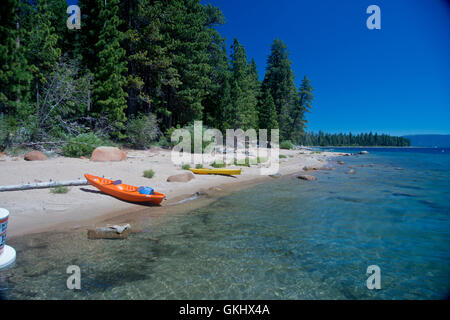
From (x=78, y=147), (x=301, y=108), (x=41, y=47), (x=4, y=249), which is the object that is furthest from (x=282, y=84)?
(x=4, y=249)

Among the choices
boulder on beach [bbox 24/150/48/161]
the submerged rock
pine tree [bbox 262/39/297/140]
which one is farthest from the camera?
pine tree [bbox 262/39/297/140]

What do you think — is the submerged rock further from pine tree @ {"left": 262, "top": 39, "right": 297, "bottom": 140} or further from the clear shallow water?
pine tree @ {"left": 262, "top": 39, "right": 297, "bottom": 140}

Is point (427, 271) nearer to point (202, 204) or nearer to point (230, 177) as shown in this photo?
point (202, 204)

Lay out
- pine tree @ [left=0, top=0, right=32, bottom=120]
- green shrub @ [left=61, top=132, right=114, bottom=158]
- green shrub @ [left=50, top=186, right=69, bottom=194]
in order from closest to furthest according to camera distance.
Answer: green shrub @ [left=50, top=186, right=69, bottom=194] < pine tree @ [left=0, top=0, right=32, bottom=120] < green shrub @ [left=61, top=132, right=114, bottom=158]

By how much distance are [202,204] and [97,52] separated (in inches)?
774

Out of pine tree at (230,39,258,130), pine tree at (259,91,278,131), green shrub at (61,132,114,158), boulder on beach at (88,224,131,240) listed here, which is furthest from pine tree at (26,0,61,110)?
pine tree at (259,91,278,131)

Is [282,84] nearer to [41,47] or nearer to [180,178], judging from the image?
[41,47]

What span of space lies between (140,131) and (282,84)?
43739 mm

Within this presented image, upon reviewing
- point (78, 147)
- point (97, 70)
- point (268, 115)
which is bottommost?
point (78, 147)

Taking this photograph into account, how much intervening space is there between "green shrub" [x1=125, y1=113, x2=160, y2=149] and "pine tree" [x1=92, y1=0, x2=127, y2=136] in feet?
4.77

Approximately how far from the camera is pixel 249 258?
550 centimetres

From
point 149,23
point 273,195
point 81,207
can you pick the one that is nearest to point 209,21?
point 149,23

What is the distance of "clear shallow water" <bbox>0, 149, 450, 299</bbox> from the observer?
4.31 meters

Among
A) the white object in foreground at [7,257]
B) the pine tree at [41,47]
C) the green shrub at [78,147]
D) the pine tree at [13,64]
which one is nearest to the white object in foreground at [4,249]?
the white object in foreground at [7,257]
